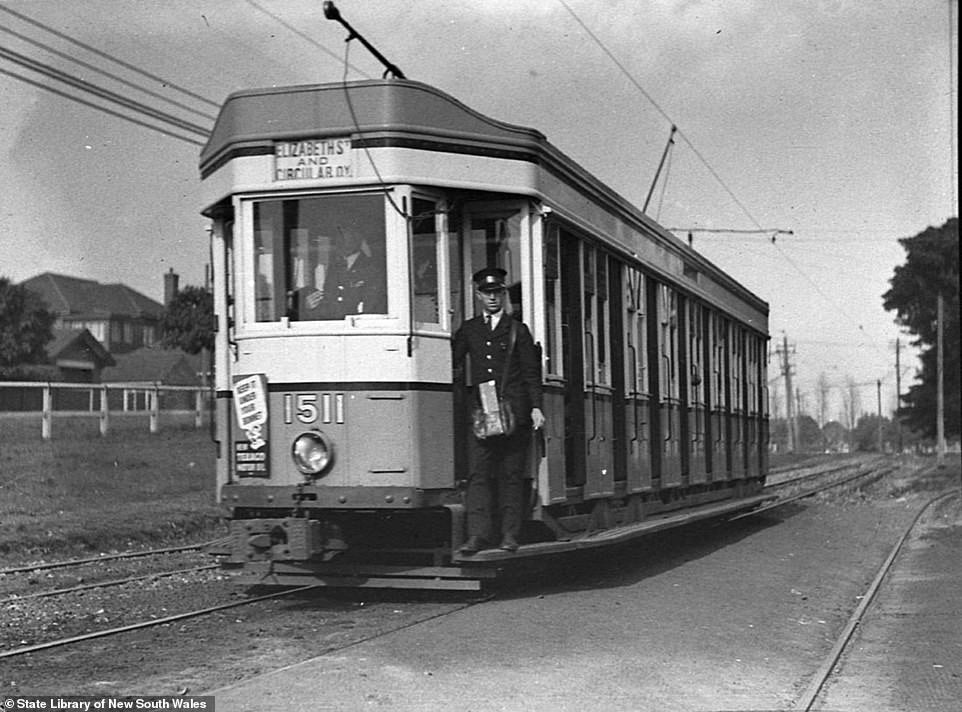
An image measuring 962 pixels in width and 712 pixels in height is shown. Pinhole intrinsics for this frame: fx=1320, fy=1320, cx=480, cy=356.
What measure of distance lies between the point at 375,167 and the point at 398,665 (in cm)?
354

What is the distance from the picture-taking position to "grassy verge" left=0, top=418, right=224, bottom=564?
1483 cm

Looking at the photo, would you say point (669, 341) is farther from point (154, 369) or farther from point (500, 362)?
point (154, 369)

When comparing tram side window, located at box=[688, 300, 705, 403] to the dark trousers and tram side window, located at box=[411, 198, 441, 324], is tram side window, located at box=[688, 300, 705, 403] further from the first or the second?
tram side window, located at box=[411, 198, 441, 324]

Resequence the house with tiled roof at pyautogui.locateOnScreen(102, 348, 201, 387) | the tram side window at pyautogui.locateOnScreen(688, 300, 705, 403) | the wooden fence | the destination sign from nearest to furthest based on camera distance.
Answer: the destination sign → the tram side window at pyautogui.locateOnScreen(688, 300, 705, 403) → the wooden fence → the house with tiled roof at pyautogui.locateOnScreen(102, 348, 201, 387)

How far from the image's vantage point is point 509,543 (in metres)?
9.04

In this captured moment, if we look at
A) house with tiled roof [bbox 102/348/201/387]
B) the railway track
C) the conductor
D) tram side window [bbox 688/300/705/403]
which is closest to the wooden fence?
the railway track

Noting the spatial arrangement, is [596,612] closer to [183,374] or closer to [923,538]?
[923,538]

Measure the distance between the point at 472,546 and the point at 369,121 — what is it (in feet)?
9.70

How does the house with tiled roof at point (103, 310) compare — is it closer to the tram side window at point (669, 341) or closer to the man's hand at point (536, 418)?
the tram side window at point (669, 341)

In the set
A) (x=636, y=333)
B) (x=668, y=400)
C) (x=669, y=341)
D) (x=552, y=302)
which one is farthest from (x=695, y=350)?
(x=552, y=302)

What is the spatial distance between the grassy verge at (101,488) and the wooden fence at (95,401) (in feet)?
0.75

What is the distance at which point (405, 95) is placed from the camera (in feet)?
29.4

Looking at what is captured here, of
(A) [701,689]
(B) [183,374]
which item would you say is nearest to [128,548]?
(A) [701,689]

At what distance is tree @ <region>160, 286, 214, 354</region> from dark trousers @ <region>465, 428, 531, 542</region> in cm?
2756
